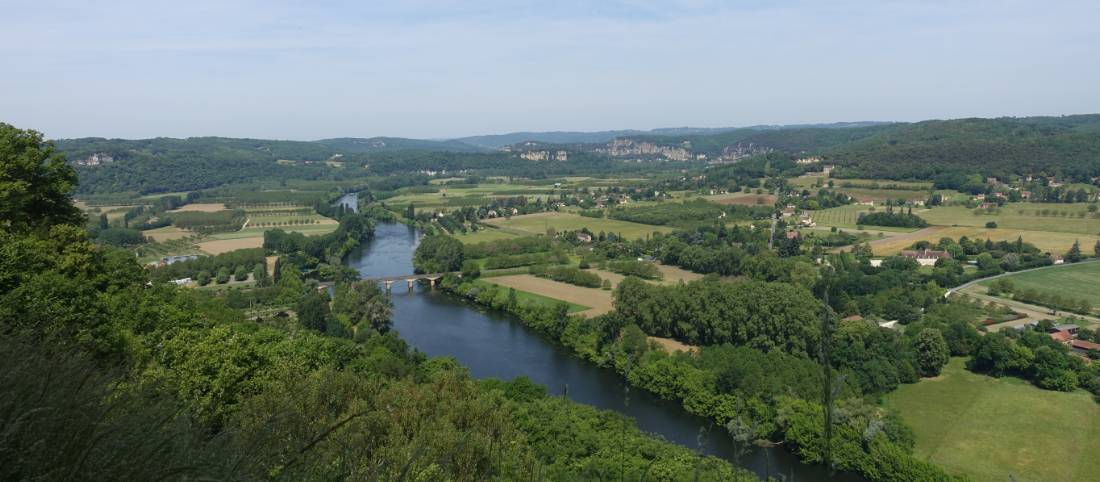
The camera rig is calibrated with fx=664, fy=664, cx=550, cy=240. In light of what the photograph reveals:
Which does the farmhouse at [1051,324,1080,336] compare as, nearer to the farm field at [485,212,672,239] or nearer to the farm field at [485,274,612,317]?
the farm field at [485,274,612,317]

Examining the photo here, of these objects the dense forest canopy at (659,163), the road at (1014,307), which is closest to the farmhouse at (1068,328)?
the road at (1014,307)

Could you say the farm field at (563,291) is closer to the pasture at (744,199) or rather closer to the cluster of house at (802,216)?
the cluster of house at (802,216)

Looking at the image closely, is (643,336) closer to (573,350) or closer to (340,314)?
(573,350)

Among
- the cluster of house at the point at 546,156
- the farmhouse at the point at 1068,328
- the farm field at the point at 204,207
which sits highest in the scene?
the cluster of house at the point at 546,156

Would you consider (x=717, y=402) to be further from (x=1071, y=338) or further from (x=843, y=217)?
(x=843, y=217)

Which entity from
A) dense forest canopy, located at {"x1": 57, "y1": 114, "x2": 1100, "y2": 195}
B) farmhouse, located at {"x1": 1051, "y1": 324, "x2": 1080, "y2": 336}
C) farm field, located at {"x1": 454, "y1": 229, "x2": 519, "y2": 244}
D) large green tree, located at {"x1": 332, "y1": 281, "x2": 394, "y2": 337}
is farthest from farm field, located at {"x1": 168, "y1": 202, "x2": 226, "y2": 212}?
farmhouse, located at {"x1": 1051, "y1": 324, "x2": 1080, "y2": 336}
